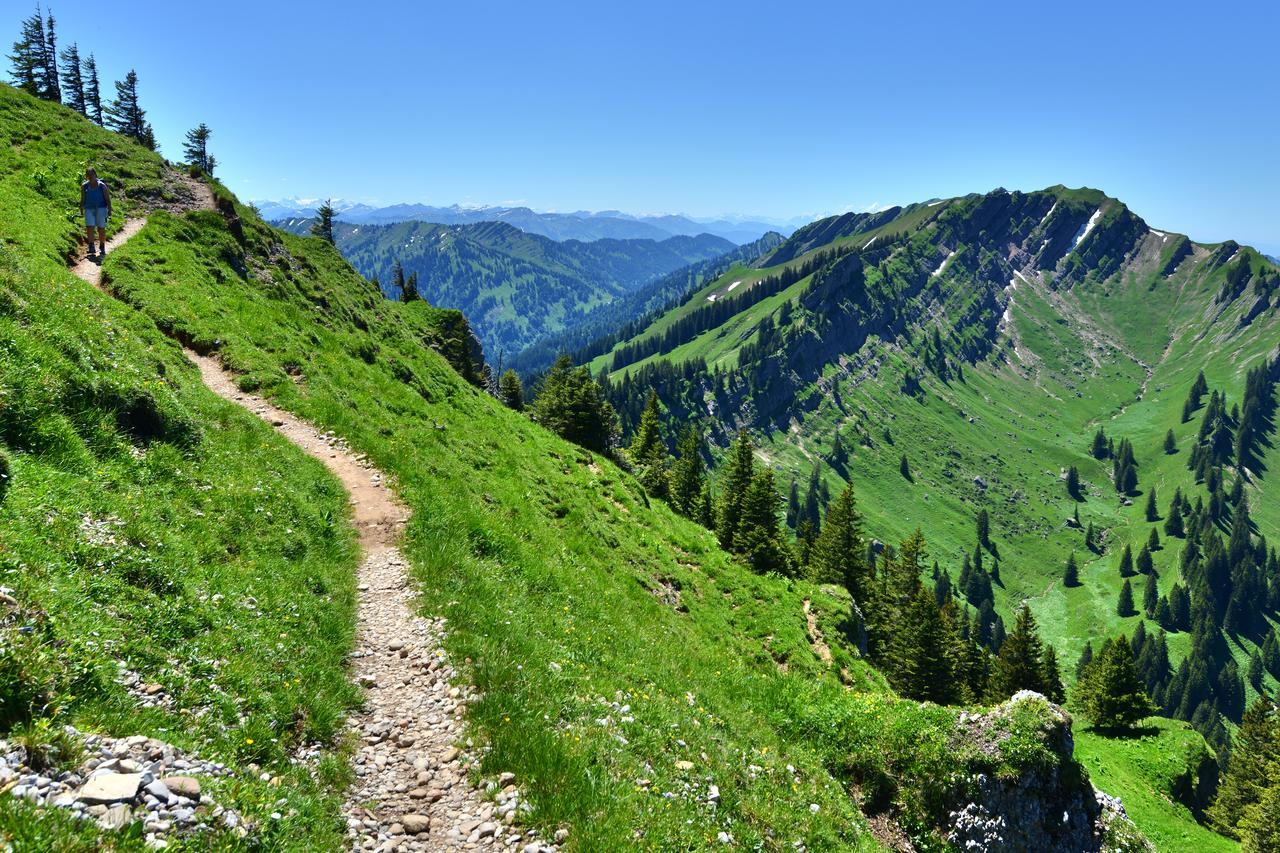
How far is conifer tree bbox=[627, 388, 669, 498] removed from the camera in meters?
64.4

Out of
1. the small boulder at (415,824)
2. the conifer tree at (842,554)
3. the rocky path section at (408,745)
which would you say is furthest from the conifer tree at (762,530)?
the small boulder at (415,824)

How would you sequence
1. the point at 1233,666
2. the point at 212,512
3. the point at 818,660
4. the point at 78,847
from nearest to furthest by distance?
1. the point at 78,847
2. the point at 212,512
3. the point at 818,660
4. the point at 1233,666

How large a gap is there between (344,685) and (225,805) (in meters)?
4.45

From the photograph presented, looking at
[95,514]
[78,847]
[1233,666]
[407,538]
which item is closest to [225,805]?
[78,847]

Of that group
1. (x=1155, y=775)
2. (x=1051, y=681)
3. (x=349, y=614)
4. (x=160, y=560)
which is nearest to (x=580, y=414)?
(x=349, y=614)

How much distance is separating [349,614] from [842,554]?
60.1 m

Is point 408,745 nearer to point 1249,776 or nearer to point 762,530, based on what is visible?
point 762,530

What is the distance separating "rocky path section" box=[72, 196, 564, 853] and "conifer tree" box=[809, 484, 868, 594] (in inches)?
2219

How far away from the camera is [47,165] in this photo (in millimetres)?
35188

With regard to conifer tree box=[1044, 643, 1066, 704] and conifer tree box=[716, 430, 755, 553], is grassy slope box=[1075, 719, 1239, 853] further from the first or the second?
conifer tree box=[716, 430, 755, 553]

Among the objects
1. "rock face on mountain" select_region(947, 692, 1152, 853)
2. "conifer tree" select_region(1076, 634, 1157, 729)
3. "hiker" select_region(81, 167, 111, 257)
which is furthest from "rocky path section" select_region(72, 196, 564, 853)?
"conifer tree" select_region(1076, 634, 1157, 729)

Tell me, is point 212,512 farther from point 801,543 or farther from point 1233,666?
point 1233,666

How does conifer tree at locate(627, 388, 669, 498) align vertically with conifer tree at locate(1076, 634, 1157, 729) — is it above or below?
above

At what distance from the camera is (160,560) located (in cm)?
1052
